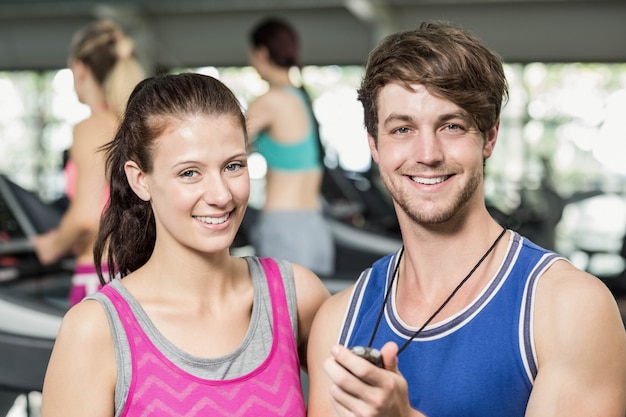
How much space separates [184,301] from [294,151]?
1.69 metres

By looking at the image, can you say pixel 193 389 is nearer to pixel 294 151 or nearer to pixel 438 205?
pixel 438 205

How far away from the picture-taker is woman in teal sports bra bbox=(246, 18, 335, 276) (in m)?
2.91

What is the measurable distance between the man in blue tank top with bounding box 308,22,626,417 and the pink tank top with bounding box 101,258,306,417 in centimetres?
8

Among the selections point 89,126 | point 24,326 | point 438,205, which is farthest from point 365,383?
point 89,126

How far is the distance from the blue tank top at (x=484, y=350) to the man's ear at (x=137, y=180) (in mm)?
405

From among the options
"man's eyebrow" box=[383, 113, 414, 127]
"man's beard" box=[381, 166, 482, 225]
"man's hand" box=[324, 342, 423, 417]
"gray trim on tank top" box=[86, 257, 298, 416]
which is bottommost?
"gray trim on tank top" box=[86, 257, 298, 416]

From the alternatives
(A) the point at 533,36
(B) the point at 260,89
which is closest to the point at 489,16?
(A) the point at 533,36

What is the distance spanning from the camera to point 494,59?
1.29 m

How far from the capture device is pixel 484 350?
1154mm

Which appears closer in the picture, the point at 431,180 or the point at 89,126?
the point at 431,180

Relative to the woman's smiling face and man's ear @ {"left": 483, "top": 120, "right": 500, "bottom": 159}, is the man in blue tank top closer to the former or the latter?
man's ear @ {"left": 483, "top": 120, "right": 500, "bottom": 159}

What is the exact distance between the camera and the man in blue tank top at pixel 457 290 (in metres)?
1.12

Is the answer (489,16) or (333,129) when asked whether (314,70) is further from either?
(489,16)

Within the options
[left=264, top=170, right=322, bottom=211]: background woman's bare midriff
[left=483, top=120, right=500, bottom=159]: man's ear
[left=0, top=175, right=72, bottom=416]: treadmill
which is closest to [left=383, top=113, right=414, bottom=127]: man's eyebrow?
[left=483, top=120, right=500, bottom=159]: man's ear
